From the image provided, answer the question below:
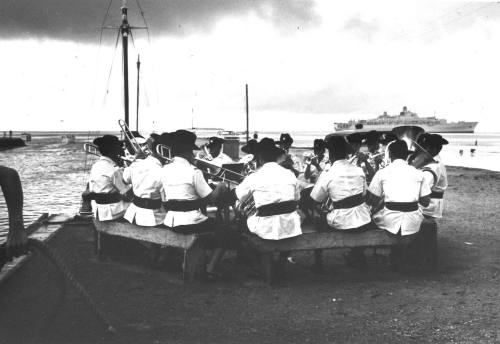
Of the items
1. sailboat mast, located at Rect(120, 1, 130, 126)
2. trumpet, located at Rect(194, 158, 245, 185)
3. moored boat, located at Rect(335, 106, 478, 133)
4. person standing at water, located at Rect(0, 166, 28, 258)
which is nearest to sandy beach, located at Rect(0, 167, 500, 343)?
trumpet, located at Rect(194, 158, 245, 185)

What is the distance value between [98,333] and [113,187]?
2847 millimetres

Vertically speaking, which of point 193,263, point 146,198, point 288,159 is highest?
point 288,159

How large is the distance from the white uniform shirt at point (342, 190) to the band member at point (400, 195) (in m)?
0.27

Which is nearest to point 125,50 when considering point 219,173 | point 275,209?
point 219,173

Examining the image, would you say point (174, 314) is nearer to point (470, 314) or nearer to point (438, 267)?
point (470, 314)

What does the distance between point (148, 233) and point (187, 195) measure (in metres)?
0.79

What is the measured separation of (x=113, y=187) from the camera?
23.1ft

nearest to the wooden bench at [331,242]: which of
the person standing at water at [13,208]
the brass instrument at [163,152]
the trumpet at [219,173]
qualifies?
the trumpet at [219,173]

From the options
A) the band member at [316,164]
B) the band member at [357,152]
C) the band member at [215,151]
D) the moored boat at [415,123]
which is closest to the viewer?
the band member at [357,152]

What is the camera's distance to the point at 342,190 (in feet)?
21.0

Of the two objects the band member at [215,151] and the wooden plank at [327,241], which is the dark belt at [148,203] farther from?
the band member at [215,151]

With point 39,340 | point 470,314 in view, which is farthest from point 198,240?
point 470,314

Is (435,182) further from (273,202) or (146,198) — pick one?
(146,198)

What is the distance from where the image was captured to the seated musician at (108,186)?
6.91 meters
